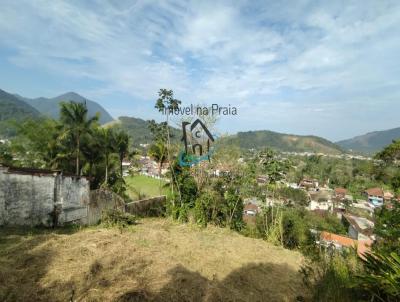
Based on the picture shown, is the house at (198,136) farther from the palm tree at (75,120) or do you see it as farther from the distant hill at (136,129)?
the palm tree at (75,120)

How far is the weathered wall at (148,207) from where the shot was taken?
11287 mm

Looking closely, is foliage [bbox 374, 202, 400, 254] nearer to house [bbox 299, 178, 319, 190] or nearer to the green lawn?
the green lawn

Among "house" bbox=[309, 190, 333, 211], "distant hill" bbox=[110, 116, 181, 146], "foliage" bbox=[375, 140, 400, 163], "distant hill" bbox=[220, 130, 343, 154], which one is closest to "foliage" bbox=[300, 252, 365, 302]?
"foliage" bbox=[375, 140, 400, 163]

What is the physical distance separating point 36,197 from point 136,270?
5.67 metres

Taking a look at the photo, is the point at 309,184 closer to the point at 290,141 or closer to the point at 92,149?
the point at 92,149

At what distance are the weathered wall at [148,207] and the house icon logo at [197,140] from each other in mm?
2246

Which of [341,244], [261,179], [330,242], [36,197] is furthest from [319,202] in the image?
[36,197]

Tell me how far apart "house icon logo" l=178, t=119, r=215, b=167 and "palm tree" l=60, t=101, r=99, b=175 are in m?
11.1

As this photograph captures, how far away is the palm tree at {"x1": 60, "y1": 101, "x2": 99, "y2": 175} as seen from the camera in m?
19.5

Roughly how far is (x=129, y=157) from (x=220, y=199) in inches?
625

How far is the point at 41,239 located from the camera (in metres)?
5.74

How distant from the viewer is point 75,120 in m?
19.7

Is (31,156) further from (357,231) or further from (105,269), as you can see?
(357,231)

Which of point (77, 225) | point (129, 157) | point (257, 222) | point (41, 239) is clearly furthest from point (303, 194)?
point (41, 239)
